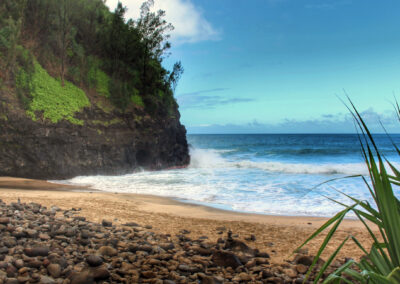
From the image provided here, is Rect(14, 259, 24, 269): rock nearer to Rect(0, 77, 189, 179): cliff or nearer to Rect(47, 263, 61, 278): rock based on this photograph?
Rect(47, 263, 61, 278): rock

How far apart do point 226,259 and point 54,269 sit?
208cm

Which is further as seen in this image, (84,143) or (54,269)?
(84,143)

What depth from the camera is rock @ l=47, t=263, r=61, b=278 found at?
3.27 m

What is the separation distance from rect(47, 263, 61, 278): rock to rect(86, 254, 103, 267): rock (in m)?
0.35

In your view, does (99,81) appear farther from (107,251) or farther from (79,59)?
(107,251)

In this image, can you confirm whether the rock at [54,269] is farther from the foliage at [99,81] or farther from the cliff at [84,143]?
the foliage at [99,81]

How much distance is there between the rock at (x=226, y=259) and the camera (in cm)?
395

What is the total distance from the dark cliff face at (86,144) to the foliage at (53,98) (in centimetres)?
37

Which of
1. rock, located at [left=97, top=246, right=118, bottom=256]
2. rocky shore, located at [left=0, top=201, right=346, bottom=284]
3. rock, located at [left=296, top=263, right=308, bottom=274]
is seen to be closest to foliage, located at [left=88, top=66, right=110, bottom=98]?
rocky shore, located at [left=0, top=201, right=346, bottom=284]

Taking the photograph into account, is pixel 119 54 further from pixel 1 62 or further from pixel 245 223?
pixel 245 223

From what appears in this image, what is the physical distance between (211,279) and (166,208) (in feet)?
16.7

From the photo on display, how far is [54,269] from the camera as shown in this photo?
333 centimetres

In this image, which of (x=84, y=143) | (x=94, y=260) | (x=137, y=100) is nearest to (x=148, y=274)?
(x=94, y=260)

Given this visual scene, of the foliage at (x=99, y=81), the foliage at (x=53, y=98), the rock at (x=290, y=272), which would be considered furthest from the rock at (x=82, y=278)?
the foliage at (x=99, y=81)
